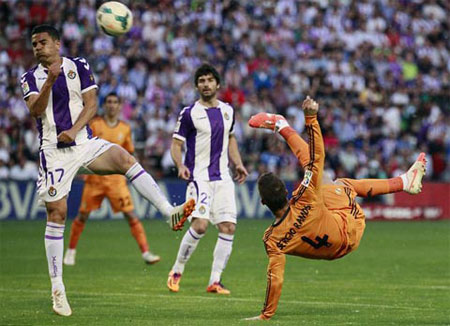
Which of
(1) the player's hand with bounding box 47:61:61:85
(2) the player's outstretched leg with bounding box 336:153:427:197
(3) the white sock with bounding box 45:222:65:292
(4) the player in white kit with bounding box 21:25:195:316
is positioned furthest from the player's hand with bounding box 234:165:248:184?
(1) the player's hand with bounding box 47:61:61:85

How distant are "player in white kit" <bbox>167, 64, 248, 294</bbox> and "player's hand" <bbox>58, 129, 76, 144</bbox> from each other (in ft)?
8.65

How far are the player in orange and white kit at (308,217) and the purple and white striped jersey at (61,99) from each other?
7.12 ft

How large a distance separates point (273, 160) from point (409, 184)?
15.8 metres

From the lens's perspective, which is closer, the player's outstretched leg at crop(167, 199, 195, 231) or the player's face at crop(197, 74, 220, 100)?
the player's outstretched leg at crop(167, 199, 195, 231)

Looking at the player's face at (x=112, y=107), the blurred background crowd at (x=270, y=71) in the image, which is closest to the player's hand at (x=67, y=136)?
the player's face at (x=112, y=107)

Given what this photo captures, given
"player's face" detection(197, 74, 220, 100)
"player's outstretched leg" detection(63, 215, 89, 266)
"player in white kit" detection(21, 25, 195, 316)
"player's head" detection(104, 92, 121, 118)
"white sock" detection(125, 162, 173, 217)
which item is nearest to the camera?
"white sock" detection(125, 162, 173, 217)

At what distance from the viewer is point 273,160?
85.9ft

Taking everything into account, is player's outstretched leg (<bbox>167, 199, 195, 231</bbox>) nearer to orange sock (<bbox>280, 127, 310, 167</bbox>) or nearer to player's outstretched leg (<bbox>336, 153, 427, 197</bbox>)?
orange sock (<bbox>280, 127, 310, 167</bbox>)

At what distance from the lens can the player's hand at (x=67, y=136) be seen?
10086 mm

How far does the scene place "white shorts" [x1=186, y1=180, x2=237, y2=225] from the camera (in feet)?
41.6

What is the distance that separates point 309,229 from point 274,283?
1.95 ft

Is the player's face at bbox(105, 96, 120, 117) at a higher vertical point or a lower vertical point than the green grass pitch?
higher

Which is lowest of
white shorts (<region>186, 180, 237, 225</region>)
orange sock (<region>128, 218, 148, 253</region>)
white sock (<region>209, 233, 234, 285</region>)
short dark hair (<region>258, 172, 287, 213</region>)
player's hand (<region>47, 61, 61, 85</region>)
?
orange sock (<region>128, 218, 148, 253</region>)

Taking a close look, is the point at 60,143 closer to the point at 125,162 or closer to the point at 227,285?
the point at 125,162
